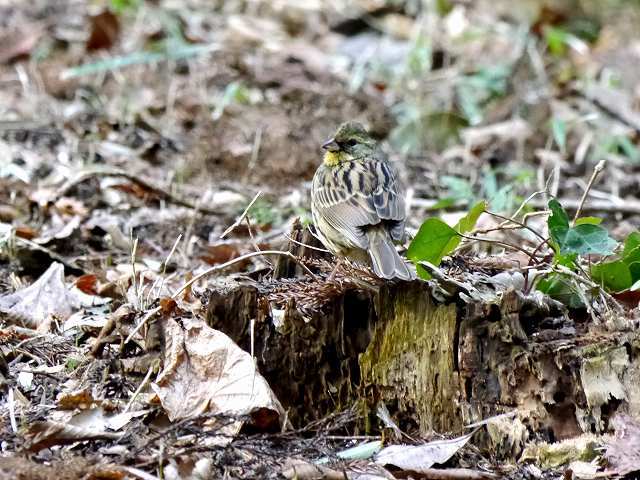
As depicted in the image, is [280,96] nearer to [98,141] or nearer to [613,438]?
[98,141]

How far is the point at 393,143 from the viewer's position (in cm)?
950

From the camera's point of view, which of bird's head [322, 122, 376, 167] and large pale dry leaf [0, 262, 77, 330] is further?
bird's head [322, 122, 376, 167]

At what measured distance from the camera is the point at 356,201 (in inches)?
220

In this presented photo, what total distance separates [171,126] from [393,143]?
197 cm

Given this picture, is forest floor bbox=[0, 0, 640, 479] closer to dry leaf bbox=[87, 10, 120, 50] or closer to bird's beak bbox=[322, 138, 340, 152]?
dry leaf bbox=[87, 10, 120, 50]

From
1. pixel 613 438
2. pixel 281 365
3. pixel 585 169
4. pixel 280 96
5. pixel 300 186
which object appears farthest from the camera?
pixel 280 96

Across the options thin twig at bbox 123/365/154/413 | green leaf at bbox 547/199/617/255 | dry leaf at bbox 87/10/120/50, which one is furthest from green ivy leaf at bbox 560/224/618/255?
dry leaf at bbox 87/10/120/50

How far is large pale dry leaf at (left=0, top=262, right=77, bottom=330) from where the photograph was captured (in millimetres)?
5090

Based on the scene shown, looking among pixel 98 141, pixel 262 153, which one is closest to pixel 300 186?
pixel 262 153

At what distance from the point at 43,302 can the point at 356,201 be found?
167cm

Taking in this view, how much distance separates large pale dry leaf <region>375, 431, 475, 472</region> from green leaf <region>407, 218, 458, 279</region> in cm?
69

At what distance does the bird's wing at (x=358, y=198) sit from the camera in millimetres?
5320

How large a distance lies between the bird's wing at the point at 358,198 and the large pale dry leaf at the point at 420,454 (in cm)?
141

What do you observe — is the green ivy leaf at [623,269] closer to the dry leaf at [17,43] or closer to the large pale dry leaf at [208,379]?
the large pale dry leaf at [208,379]
